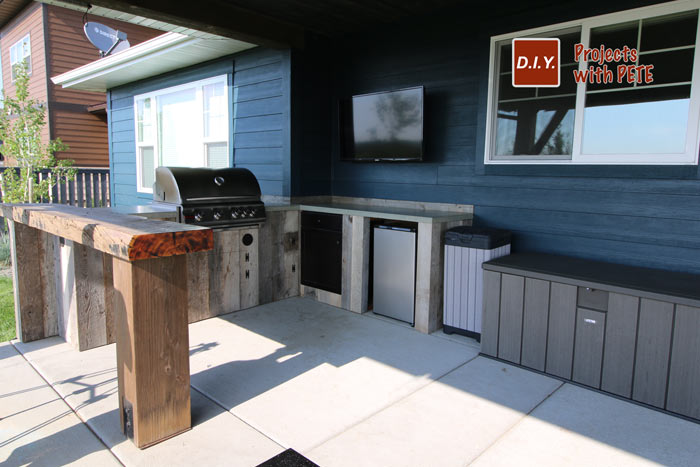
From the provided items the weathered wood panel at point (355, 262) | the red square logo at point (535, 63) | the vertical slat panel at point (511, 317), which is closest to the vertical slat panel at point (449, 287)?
the vertical slat panel at point (511, 317)

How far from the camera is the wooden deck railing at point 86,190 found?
7781 millimetres

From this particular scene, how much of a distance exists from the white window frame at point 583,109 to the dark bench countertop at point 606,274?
68 centimetres

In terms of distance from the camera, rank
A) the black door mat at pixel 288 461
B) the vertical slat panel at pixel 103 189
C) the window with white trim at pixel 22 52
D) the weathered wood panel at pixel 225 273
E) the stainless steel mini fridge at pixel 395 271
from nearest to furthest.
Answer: the black door mat at pixel 288 461
the stainless steel mini fridge at pixel 395 271
the weathered wood panel at pixel 225 273
the vertical slat panel at pixel 103 189
the window with white trim at pixel 22 52

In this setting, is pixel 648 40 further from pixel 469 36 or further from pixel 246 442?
pixel 246 442

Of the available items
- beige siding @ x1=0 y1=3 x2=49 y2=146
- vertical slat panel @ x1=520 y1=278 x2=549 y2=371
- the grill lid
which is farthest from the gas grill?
beige siding @ x1=0 y1=3 x2=49 y2=146

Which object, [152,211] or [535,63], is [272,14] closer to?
[152,211]

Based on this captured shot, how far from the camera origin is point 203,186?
360 centimetres

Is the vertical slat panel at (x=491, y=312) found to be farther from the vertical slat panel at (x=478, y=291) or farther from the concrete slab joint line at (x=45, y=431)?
the concrete slab joint line at (x=45, y=431)

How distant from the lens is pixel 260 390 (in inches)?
→ 99.1

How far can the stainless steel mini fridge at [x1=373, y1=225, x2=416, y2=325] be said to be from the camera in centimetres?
357

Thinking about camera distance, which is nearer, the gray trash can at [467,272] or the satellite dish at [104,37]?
the gray trash can at [467,272]

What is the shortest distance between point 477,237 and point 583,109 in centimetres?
114

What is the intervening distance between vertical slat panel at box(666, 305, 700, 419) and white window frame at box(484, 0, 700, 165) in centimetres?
107

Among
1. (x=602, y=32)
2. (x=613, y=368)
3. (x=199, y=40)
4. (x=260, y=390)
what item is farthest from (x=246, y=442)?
(x=199, y=40)
